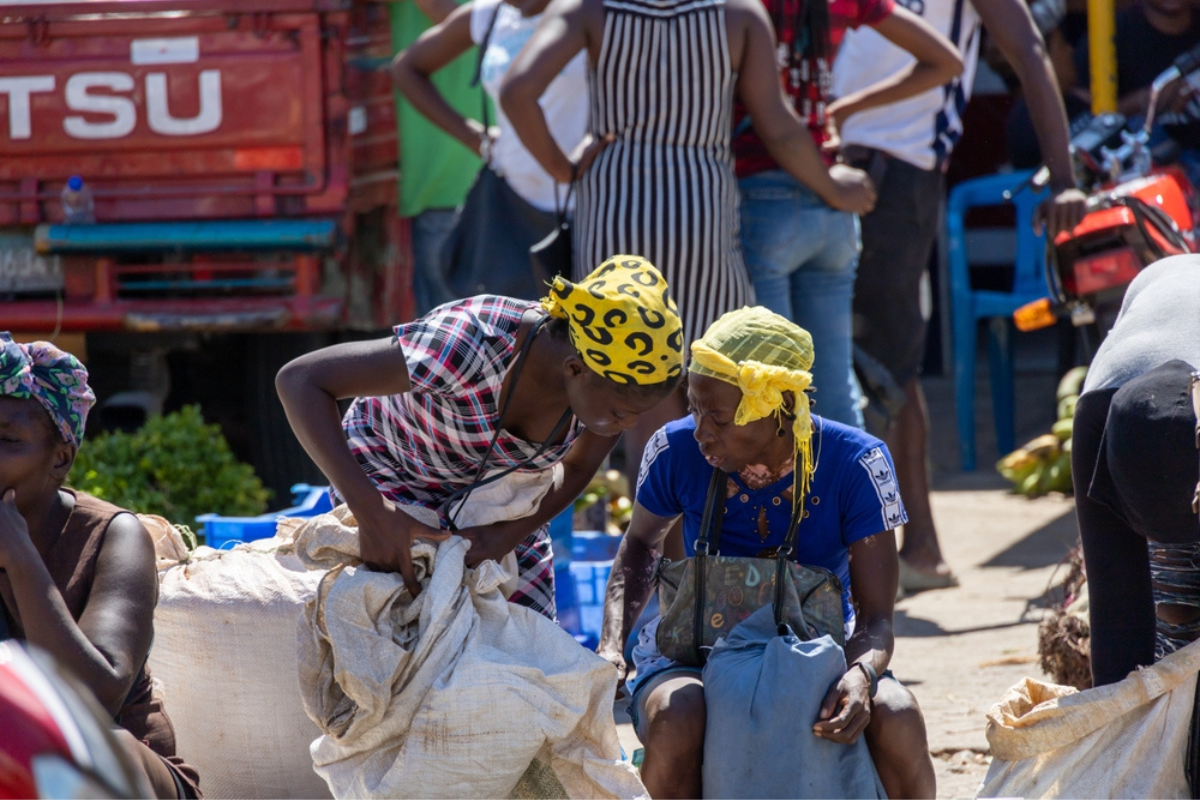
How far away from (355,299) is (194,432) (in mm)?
886

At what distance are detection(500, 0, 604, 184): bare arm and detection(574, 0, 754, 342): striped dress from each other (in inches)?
2.2

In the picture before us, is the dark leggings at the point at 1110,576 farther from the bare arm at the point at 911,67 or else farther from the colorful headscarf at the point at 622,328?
the bare arm at the point at 911,67

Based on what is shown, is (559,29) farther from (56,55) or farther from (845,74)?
(56,55)

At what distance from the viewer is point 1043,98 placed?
463 cm

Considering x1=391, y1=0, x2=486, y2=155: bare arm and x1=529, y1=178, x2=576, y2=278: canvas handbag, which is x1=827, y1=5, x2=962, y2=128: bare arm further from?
x1=391, y1=0, x2=486, y2=155: bare arm

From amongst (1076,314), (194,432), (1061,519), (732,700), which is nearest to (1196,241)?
(1076,314)

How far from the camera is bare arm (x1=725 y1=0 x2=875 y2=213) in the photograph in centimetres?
395

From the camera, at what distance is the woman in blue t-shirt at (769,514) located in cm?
272

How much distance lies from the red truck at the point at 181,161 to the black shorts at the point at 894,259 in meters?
1.84

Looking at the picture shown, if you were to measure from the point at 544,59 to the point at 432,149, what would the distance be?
191 centimetres

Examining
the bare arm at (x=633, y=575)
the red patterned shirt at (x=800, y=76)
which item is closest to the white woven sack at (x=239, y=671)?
the bare arm at (x=633, y=575)

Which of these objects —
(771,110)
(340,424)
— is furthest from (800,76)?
(340,424)

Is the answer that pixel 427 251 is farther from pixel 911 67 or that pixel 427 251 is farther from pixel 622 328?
pixel 622 328

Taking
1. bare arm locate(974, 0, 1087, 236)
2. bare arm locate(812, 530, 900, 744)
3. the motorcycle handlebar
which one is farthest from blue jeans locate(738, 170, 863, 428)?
the motorcycle handlebar
